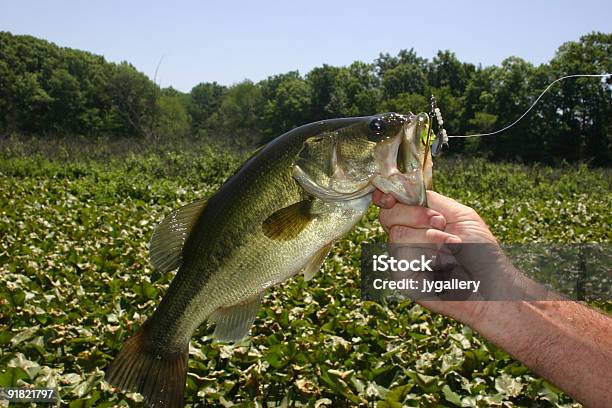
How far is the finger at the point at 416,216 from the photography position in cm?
202

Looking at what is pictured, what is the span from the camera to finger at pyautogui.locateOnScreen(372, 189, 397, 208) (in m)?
1.74

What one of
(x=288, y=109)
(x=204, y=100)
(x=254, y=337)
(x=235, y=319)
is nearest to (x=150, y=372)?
(x=235, y=319)

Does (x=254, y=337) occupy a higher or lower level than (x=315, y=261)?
lower

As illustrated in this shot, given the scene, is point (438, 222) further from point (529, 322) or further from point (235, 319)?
point (235, 319)

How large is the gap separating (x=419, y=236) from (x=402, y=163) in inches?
20.1

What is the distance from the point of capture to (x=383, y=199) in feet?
5.98

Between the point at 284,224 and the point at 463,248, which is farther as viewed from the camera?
the point at 463,248

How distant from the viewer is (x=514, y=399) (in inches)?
117

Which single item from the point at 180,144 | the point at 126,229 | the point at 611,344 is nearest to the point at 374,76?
the point at 180,144

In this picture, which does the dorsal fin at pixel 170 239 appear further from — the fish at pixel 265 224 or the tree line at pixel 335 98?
the tree line at pixel 335 98

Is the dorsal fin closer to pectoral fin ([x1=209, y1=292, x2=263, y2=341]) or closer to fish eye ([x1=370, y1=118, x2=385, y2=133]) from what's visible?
pectoral fin ([x1=209, y1=292, x2=263, y2=341])

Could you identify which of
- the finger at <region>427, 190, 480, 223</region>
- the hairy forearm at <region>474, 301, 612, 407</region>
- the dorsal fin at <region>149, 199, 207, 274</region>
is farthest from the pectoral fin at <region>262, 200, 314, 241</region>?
the hairy forearm at <region>474, 301, 612, 407</region>

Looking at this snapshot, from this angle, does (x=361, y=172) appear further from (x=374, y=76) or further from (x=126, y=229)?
(x=374, y=76)

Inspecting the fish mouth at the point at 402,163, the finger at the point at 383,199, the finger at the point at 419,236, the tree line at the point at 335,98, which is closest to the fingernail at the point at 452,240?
the finger at the point at 419,236
